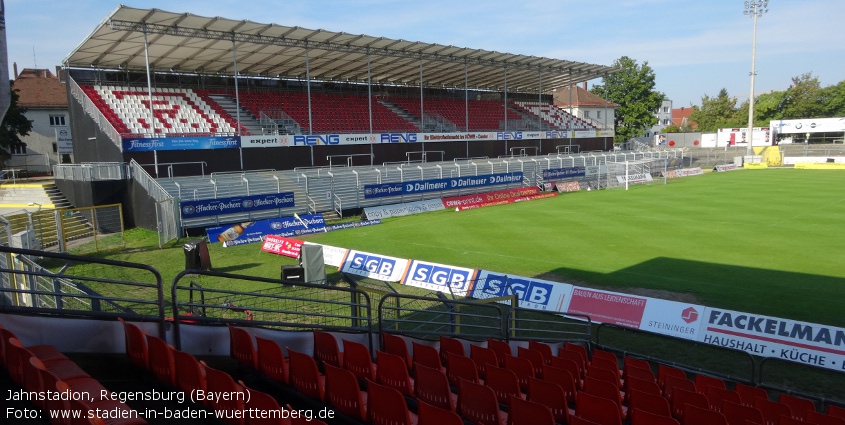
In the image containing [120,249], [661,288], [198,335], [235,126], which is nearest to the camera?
[198,335]

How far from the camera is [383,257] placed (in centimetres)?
1683

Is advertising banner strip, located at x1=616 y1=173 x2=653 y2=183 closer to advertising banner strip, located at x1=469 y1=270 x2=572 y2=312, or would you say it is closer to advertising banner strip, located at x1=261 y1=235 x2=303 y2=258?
advertising banner strip, located at x1=261 y1=235 x2=303 y2=258

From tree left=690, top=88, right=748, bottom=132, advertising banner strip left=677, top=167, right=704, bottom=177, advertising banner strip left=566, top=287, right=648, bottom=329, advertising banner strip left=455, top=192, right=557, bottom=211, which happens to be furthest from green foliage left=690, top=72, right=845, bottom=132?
advertising banner strip left=566, top=287, right=648, bottom=329

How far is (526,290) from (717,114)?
97.1 m

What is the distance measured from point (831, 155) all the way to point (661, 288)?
198 feet

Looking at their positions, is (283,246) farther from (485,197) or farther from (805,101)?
(805,101)

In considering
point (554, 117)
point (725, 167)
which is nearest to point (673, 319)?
point (554, 117)

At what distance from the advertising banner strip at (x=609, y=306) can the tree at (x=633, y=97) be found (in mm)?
64309

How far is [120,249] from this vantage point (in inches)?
848

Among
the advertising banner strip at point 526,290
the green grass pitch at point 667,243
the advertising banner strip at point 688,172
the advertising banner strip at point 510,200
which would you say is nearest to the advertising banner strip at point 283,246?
the green grass pitch at point 667,243

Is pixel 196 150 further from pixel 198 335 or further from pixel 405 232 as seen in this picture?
pixel 198 335

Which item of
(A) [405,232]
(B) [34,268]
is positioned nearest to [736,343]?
(B) [34,268]

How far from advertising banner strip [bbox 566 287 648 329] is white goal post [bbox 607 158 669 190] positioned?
28.9 meters

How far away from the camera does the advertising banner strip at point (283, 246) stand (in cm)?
1998
